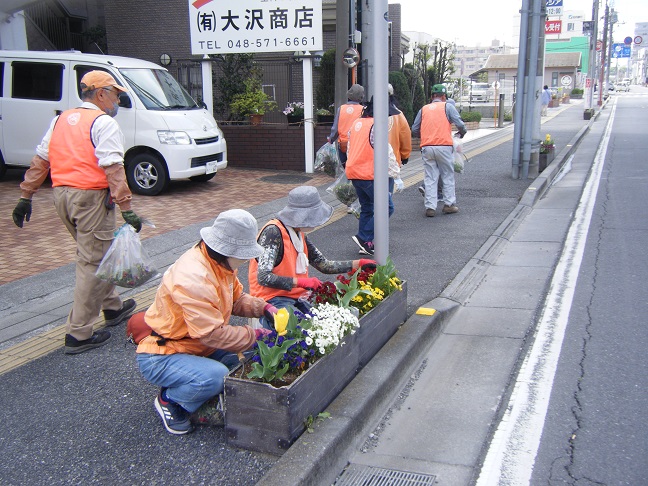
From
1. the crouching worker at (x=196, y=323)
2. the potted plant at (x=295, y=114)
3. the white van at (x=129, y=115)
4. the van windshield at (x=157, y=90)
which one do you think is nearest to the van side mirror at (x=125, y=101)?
the white van at (x=129, y=115)

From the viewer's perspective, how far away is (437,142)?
9.29 metres

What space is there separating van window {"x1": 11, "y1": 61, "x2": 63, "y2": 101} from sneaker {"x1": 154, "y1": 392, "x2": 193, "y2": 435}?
900 cm

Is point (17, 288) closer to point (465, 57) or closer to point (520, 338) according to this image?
point (520, 338)

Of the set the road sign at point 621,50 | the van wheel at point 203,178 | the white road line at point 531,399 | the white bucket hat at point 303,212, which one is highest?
the road sign at point 621,50

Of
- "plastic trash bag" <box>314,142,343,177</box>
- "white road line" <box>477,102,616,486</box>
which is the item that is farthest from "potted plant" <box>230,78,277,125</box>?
"white road line" <box>477,102,616,486</box>

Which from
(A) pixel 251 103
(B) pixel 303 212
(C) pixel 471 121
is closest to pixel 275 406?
(B) pixel 303 212

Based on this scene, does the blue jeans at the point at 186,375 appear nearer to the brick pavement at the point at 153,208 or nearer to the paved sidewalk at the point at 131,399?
the paved sidewalk at the point at 131,399

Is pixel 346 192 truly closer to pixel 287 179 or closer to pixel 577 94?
pixel 287 179

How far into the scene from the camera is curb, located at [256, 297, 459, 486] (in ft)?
10.3

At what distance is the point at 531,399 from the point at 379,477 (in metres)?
1.33

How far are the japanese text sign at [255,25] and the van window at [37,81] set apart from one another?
3168mm

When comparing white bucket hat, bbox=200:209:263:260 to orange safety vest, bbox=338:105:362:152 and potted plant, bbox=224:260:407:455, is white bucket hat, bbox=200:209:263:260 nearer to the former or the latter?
potted plant, bbox=224:260:407:455

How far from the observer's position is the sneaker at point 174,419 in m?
3.68

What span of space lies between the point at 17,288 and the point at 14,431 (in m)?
2.81
